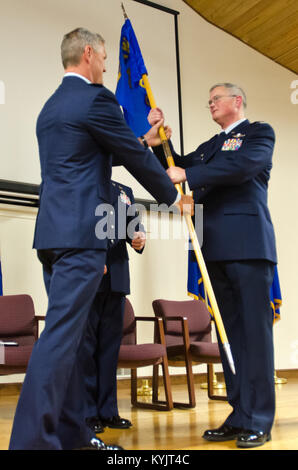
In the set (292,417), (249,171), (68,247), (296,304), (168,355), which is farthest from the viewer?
(296,304)

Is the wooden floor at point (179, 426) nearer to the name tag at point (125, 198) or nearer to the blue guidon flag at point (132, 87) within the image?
the name tag at point (125, 198)

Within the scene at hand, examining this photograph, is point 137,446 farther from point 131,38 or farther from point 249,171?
point 131,38

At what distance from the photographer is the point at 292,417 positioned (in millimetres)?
3268

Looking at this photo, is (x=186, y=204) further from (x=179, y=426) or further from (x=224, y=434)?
(x=179, y=426)

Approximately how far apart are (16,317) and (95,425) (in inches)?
58.6

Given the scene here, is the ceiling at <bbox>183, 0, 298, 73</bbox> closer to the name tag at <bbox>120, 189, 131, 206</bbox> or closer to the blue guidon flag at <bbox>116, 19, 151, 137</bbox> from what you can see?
the blue guidon flag at <bbox>116, 19, 151, 137</bbox>

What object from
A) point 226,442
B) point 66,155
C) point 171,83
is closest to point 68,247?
point 66,155

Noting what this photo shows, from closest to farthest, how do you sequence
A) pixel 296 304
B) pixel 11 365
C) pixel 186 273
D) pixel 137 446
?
1. pixel 137 446
2. pixel 11 365
3. pixel 186 273
4. pixel 296 304

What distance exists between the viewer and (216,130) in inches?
263

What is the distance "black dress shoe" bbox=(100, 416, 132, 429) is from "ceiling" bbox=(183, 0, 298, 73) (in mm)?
5367

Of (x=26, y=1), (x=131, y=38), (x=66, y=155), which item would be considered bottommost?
(x=66, y=155)

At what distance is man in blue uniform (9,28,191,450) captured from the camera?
5.80ft

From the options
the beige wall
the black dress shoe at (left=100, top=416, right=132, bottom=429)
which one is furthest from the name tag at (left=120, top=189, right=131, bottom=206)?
the beige wall

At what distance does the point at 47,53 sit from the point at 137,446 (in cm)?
425
